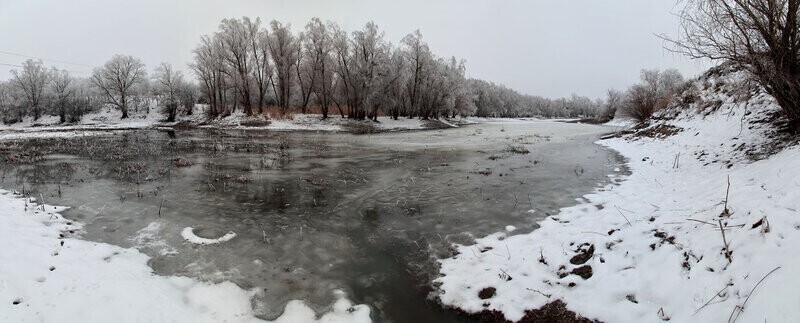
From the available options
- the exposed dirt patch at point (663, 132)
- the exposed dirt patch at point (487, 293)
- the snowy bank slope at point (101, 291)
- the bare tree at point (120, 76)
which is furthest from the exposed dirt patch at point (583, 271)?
the bare tree at point (120, 76)

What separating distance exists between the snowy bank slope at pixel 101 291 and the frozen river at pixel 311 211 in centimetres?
29

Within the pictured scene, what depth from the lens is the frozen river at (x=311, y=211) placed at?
22.1ft

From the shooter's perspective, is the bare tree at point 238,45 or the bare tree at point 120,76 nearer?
the bare tree at point 238,45

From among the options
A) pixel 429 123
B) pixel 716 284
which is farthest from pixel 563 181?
pixel 429 123

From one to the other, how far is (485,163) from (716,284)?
1495 centimetres

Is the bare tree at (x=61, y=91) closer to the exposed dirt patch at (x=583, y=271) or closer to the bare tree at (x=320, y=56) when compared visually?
the bare tree at (x=320, y=56)

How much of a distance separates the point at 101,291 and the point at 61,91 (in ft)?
313

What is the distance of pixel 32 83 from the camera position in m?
71.1

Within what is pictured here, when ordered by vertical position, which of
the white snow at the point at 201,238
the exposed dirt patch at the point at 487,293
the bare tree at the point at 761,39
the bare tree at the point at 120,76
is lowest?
the exposed dirt patch at the point at 487,293

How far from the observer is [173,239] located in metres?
8.23

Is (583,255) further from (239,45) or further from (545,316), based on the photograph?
(239,45)

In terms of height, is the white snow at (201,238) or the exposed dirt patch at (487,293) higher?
the white snow at (201,238)

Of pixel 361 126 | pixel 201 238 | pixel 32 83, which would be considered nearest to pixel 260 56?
pixel 361 126

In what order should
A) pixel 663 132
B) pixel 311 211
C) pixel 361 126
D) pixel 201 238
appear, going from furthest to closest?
pixel 361 126 < pixel 663 132 < pixel 311 211 < pixel 201 238
